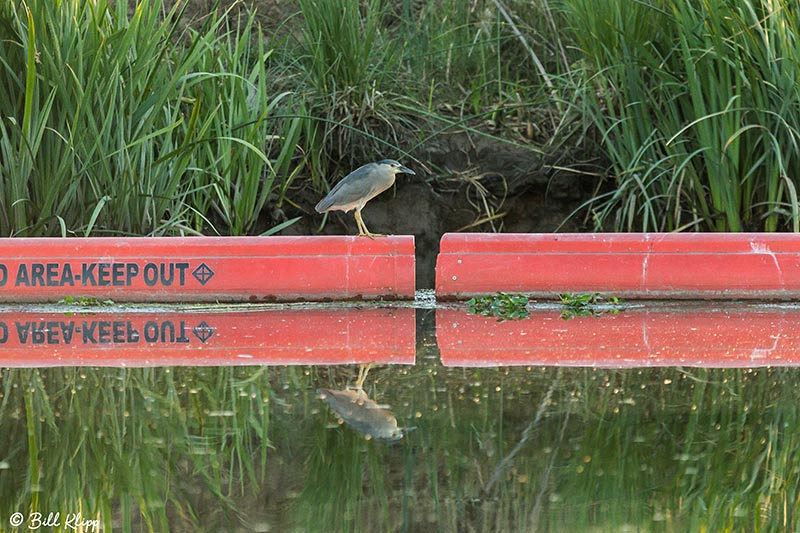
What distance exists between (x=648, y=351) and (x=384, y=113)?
14.5ft

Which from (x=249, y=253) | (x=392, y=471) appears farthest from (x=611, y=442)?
(x=249, y=253)

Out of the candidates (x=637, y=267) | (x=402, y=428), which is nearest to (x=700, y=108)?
(x=637, y=267)

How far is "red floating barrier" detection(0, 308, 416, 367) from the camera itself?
4320 millimetres

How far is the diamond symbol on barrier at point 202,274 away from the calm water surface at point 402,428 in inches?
38.7

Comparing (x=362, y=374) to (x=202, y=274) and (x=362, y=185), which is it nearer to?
(x=202, y=274)

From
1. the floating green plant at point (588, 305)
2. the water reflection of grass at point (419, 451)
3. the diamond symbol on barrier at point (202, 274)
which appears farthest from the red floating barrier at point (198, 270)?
the water reflection of grass at point (419, 451)

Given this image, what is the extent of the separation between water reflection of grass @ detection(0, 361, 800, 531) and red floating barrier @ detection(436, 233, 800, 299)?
7.33ft

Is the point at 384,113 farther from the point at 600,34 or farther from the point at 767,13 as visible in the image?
the point at 767,13

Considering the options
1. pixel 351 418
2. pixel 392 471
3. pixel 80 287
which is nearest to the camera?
pixel 392 471

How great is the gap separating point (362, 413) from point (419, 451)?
48 cm

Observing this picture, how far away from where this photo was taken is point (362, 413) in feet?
10.9

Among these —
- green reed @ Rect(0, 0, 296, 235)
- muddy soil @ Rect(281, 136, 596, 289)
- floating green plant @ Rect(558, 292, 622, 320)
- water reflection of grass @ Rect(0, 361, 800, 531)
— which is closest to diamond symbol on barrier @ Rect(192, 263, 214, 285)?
green reed @ Rect(0, 0, 296, 235)

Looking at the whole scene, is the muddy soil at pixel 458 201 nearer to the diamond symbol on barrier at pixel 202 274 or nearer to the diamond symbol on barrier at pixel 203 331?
the diamond symbol on barrier at pixel 202 274

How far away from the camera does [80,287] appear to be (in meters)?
6.22
